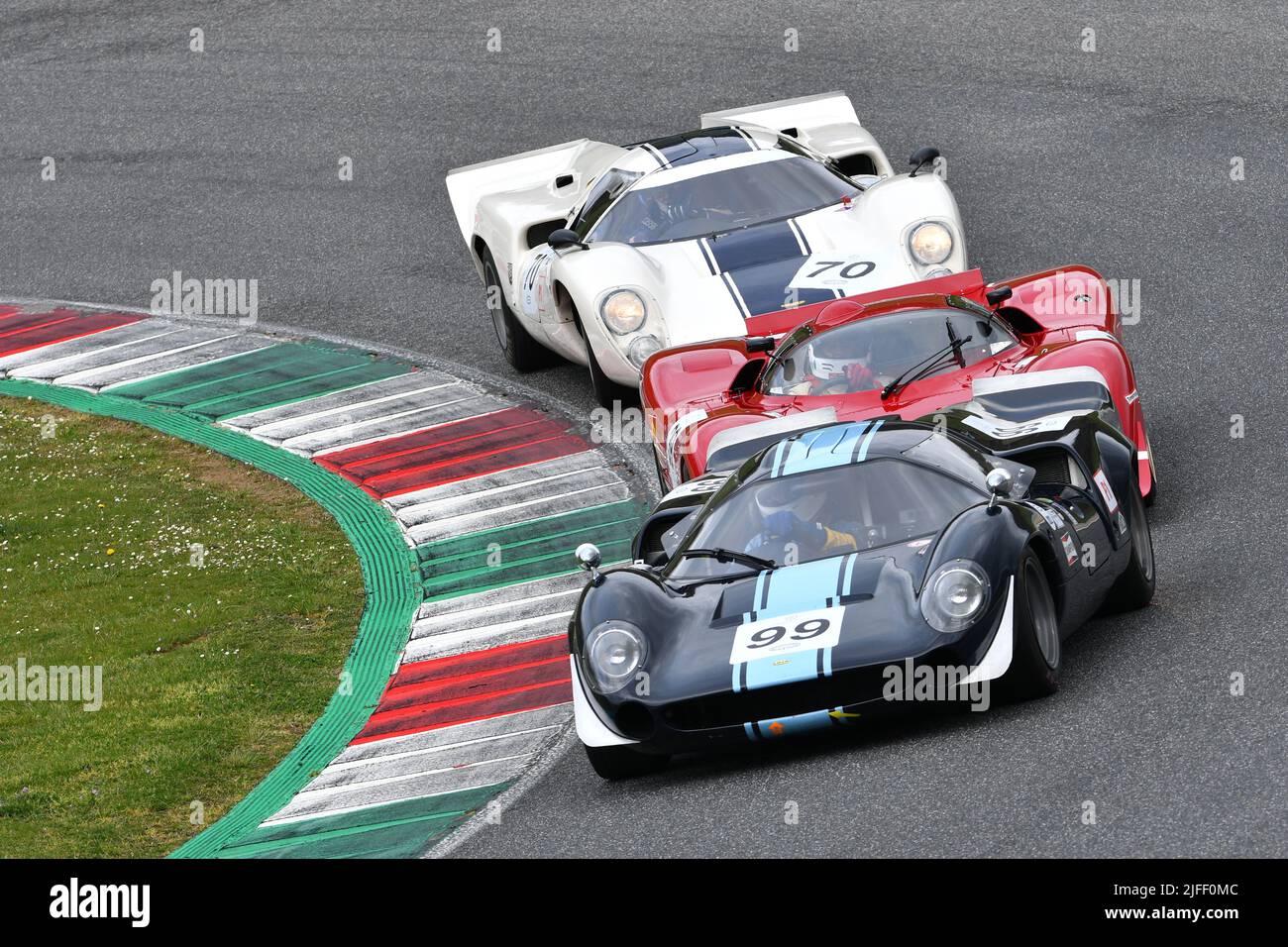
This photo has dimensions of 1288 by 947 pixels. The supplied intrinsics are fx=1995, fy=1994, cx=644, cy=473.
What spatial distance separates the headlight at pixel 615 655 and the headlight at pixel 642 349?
15.5ft

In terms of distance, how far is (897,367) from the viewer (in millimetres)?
10055

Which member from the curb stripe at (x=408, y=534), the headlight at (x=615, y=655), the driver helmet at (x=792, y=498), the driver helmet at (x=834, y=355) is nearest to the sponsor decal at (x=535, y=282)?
the curb stripe at (x=408, y=534)

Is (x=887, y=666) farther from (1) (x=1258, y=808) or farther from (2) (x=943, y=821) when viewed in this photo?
(1) (x=1258, y=808)

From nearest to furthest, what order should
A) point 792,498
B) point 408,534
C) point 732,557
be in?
point 732,557 < point 792,498 < point 408,534

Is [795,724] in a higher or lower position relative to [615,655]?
lower

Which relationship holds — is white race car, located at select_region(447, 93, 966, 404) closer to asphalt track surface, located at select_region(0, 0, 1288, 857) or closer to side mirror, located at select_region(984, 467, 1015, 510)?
asphalt track surface, located at select_region(0, 0, 1288, 857)

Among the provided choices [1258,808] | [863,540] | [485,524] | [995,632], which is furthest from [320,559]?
[1258,808]

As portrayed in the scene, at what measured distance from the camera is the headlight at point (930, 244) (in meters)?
12.0

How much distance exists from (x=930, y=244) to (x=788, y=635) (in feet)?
17.4

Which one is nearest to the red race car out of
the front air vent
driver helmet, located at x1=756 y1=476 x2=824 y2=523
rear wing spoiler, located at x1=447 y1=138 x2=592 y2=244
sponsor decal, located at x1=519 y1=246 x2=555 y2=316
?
the front air vent

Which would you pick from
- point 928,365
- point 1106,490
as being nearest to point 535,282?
point 928,365

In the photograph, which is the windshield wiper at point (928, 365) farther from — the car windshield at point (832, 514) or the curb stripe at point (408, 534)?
the curb stripe at point (408, 534)

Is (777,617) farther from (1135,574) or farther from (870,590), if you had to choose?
(1135,574)

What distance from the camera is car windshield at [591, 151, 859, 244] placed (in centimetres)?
1276
